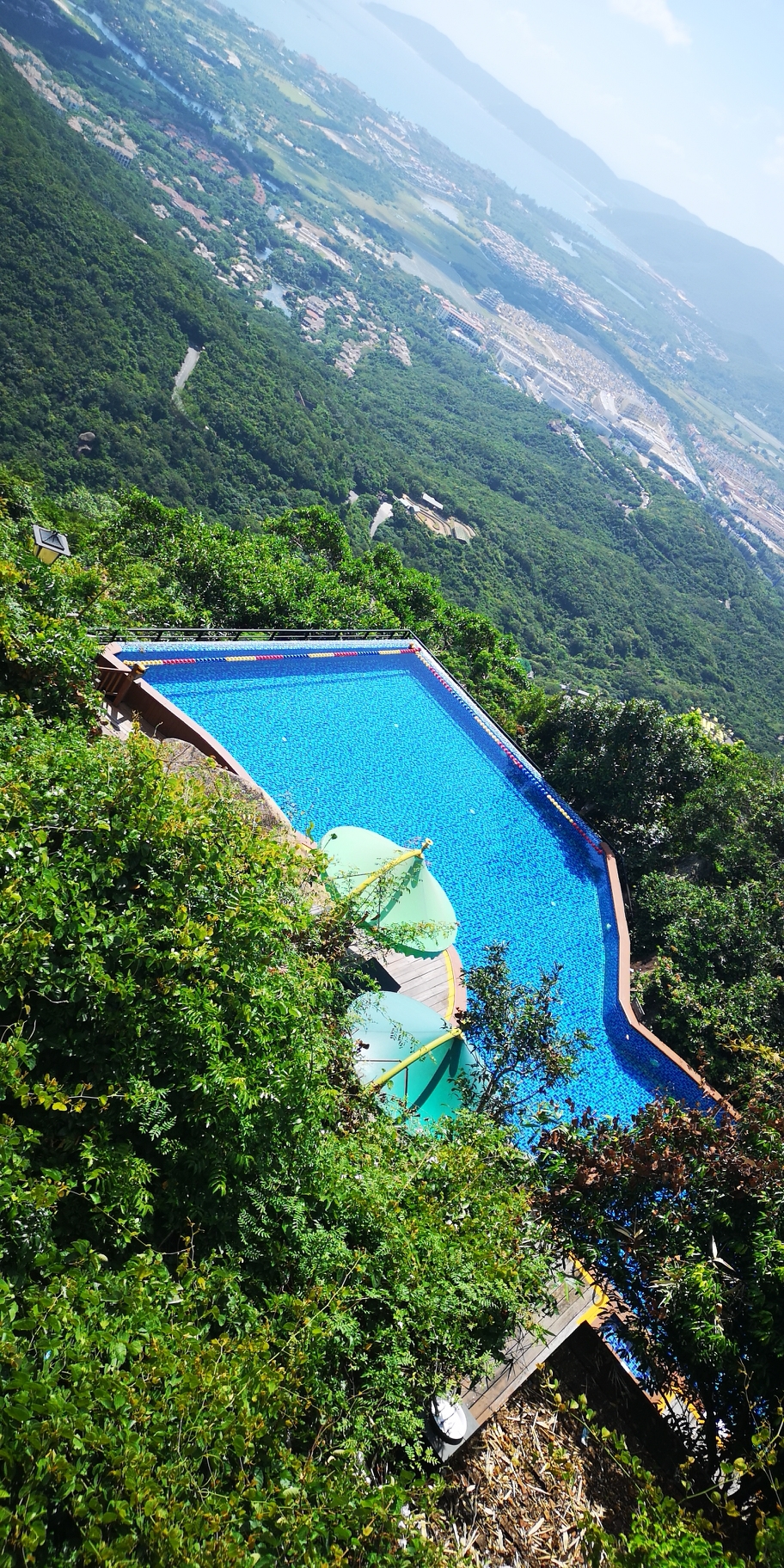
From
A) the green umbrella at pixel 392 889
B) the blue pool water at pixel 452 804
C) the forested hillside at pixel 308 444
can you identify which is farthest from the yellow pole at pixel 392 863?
the forested hillside at pixel 308 444

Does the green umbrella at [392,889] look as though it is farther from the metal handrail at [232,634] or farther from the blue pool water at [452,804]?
the metal handrail at [232,634]

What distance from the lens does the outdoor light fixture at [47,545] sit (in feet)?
24.2

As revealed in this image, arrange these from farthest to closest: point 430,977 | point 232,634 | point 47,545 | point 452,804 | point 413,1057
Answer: point 232,634
point 452,804
point 430,977
point 47,545
point 413,1057

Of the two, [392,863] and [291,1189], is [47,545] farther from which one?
[291,1189]

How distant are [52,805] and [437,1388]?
11.0 ft

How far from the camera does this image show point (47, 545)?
820cm

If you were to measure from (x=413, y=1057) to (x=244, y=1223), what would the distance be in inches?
110

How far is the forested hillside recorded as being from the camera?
151 ft

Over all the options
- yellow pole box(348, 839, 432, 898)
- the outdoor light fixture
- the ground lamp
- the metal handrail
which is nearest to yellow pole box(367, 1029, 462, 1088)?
the ground lamp

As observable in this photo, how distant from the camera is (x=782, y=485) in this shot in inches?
6368

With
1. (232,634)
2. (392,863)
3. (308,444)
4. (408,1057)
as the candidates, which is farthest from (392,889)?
(308,444)

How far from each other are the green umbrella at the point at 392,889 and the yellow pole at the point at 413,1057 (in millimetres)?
922

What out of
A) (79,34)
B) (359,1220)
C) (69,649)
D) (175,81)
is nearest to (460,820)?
(69,649)

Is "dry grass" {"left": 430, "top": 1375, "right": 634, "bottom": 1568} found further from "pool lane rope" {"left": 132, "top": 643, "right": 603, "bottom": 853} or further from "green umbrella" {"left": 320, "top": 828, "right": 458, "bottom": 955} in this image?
"pool lane rope" {"left": 132, "top": 643, "right": 603, "bottom": 853}
